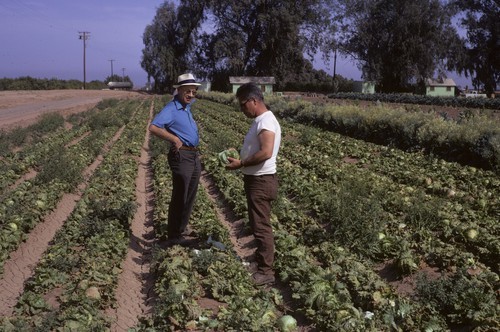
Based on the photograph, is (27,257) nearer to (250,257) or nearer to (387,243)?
(250,257)

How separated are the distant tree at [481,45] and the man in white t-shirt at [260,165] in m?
58.1

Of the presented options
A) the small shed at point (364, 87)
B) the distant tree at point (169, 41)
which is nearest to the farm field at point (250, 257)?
the small shed at point (364, 87)

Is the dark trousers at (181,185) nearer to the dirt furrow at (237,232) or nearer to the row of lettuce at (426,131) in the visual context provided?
the dirt furrow at (237,232)

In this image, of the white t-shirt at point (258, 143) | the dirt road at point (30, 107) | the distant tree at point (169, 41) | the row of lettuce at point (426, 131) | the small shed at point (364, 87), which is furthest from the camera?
the distant tree at point (169, 41)

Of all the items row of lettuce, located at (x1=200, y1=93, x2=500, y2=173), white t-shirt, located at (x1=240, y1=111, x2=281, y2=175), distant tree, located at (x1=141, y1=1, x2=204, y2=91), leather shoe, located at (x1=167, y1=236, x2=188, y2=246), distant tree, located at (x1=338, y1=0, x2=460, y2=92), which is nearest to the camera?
white t-shirt, located at (x1=240, y1=111, x2=281, y2=175)

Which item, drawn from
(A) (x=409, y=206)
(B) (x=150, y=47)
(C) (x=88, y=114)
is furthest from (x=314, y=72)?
(A) (x=409, y=206)

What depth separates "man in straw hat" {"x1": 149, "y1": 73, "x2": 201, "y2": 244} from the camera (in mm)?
5715

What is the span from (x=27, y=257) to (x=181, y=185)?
2.21 meters

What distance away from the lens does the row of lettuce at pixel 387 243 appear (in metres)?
4.33

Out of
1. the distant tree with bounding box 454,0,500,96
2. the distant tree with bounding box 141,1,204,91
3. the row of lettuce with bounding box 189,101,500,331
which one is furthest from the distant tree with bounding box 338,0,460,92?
the row of lettuce with bounding box 189,101,500,331

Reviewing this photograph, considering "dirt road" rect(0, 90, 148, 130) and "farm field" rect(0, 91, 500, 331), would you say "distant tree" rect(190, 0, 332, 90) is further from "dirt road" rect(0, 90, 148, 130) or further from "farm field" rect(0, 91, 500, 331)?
"farm field" rect(0, 91, 500, 331)

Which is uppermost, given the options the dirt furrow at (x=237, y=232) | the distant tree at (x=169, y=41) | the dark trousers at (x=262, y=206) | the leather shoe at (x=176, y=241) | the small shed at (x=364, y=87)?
the distant tree at (x=169, y=41)

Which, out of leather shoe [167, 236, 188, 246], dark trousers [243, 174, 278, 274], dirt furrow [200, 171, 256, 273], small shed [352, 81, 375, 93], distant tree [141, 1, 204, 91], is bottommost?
dirt furrow [200, 171, 256, 273]

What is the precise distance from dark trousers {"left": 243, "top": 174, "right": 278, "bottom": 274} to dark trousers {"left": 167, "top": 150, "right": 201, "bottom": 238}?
106 centimetres
